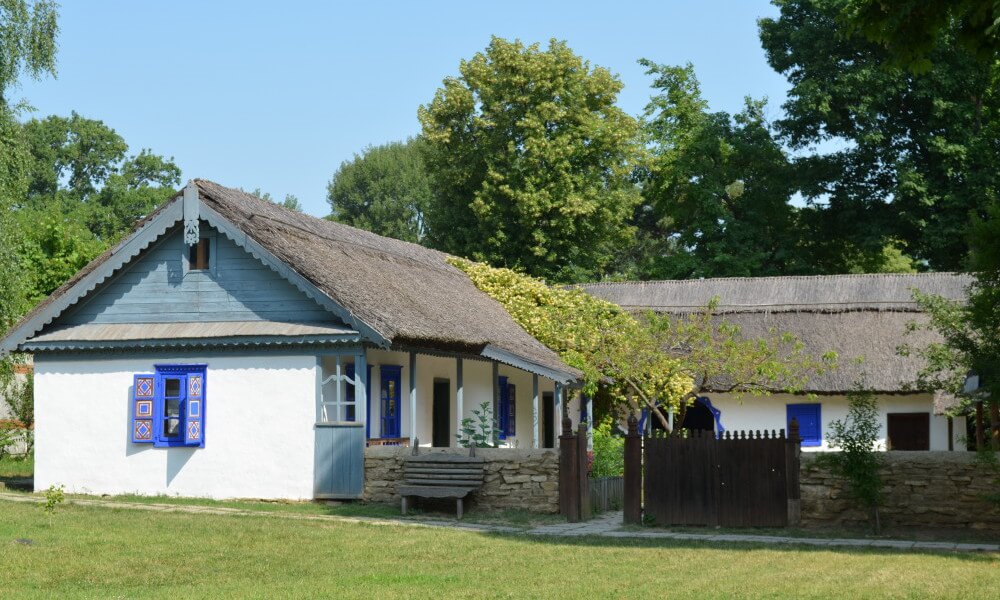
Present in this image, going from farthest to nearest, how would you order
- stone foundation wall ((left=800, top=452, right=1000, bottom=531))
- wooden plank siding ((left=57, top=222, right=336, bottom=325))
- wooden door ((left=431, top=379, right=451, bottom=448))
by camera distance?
wooden door ((left=431, top=379, right=451, bottom=448))
wooden plank siding ((left=57, top=222, right=336, bottom=325))
stone foundation wall ((left=800, top=452, right=1000, bottom=531))

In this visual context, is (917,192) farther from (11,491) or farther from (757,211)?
(11,491)

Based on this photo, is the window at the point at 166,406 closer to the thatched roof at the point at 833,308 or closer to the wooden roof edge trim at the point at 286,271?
the wooden roof edge trim at the point at 286,271

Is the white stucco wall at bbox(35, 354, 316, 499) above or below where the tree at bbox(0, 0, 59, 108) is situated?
below

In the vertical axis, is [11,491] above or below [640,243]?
below

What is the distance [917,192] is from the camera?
38.8 m

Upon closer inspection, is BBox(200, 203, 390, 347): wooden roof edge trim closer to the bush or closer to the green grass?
the bush

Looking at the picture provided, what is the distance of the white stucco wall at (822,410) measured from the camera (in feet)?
97.3

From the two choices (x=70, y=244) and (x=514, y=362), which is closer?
(x=514, y=362)

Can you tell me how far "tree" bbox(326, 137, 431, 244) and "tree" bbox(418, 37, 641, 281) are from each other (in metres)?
22.5

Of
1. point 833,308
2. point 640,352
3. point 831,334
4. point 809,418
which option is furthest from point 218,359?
point 833,308

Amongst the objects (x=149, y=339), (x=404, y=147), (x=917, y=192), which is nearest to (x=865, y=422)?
(x=149, y=339)

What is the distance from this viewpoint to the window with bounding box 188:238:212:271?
21.0 meters

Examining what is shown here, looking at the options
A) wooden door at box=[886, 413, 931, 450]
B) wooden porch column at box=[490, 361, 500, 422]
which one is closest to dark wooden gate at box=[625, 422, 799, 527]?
wooden porch column at box=[490, 361, 500, 422]

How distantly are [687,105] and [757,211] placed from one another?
18.2 ft
